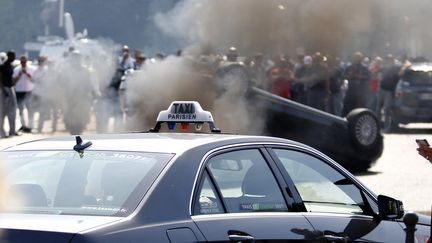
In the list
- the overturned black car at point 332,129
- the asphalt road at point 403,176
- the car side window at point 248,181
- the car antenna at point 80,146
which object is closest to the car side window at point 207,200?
the car side window at point 248,181

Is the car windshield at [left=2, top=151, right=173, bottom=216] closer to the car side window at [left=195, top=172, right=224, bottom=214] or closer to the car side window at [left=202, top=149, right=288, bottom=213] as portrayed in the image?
the car side window at [left=195, top=172, right=224, bottom=214]

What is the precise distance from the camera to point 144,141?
6.13m

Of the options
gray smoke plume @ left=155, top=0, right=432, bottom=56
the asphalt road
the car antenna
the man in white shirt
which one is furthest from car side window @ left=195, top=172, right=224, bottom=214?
the man in white shirt

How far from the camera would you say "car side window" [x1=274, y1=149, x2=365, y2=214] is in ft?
21.4

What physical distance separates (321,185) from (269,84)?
721 inches

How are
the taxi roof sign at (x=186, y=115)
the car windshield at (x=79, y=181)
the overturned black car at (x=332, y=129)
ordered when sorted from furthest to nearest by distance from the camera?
the overturned black car at (x=332, y=129)
the taxi roof sign at (x=186, y=115)
the car windshield at (x=79, y=181)

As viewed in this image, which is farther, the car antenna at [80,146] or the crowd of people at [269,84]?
the crowd of people at [269,84]

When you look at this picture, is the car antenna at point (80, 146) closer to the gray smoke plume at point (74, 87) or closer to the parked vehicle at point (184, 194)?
the parked vehicle at point (184, 194)

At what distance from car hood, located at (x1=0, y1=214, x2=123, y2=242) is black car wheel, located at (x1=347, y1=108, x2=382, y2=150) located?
10.9 m

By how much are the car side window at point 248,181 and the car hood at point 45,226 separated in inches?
36.2

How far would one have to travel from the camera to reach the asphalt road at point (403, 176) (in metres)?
13.0

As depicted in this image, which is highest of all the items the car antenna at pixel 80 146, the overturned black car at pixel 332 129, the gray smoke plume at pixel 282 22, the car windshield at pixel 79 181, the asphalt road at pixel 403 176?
the gray smoke plume at pixel 282 22

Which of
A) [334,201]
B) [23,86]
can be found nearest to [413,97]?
[23,86]

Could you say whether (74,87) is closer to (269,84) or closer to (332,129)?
(269,84)
